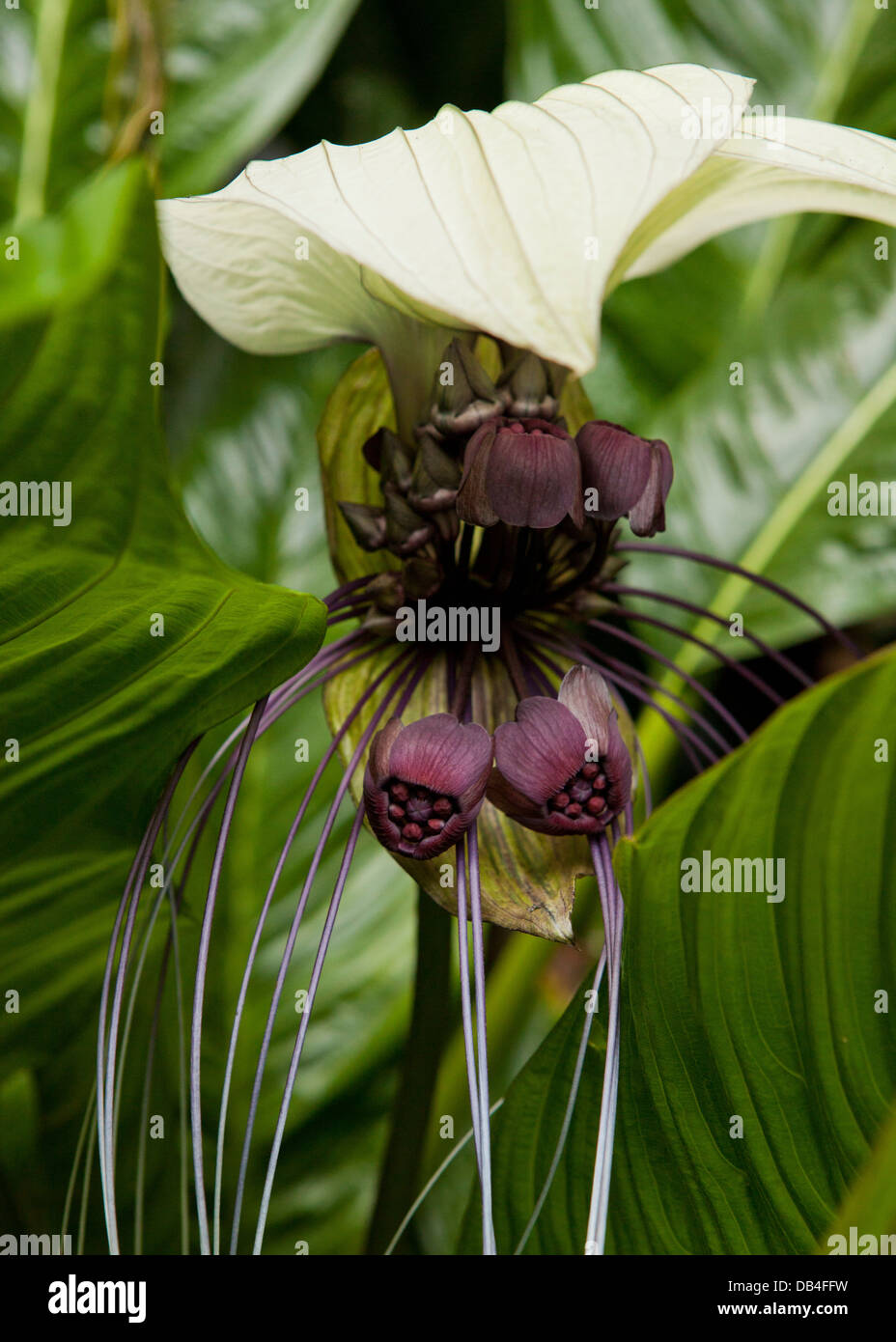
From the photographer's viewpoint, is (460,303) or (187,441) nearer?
(460,303)

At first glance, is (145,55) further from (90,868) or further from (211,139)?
(90,868)

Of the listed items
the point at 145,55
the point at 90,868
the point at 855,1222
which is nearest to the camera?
the point at 855,1222

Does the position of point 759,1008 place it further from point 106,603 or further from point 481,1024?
point 106,603

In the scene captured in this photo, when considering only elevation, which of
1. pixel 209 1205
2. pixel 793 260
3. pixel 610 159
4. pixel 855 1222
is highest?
pixel 793 260

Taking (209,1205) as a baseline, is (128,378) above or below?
above

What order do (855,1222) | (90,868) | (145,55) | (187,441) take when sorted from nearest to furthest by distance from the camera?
(855,1222) < (90,868) < (145,55) < (187,441)

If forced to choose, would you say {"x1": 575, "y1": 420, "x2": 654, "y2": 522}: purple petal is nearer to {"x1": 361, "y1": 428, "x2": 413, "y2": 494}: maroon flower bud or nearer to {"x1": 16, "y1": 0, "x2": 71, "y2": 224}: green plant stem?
{"x1": 361, "y1": 428, "x2": 413, "y2": 494}: maroon flower bud

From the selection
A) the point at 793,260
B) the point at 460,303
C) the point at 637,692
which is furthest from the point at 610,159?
the point at 793,260

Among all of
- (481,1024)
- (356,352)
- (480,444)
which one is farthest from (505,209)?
(356,352)
